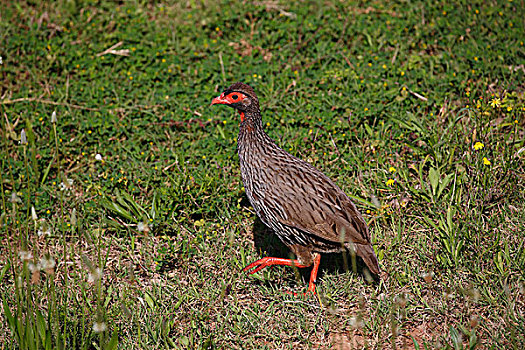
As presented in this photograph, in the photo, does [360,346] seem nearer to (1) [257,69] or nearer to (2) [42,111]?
(1) [257,69]

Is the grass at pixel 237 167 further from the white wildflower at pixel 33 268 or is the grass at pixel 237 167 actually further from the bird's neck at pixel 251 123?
the bird's neck at pixel 251 123

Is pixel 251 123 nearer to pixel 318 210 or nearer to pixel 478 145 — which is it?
pixel 318 210

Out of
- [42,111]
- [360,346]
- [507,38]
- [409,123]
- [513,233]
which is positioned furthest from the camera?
[507,38]

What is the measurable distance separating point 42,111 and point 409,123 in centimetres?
419

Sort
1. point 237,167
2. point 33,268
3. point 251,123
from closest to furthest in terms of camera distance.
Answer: point 33,268 → point 251,123 → point 237,167

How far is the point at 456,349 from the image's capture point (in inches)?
164

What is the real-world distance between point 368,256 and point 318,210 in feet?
1.80

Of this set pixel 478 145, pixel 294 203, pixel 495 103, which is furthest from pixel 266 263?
pixel 495 103

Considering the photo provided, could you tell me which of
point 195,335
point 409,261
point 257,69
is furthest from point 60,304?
point 257,69

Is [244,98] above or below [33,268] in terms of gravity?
above

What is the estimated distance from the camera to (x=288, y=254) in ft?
17.9

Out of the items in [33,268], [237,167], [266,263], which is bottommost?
[266,263]

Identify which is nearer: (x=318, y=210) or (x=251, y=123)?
(x=318, y=210)

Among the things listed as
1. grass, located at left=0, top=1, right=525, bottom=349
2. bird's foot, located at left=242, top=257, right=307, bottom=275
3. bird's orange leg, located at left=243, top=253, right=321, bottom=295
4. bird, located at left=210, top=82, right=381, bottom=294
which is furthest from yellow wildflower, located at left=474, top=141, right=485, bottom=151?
bird's foot, located at left=242, top=257, right=307, bottom=275
